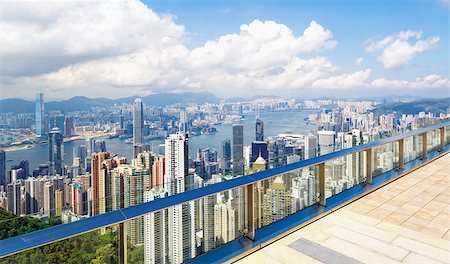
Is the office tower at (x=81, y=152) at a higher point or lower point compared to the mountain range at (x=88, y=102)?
lower

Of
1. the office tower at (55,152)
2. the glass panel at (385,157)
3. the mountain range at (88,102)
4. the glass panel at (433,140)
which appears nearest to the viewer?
the glass panel at (385,157)

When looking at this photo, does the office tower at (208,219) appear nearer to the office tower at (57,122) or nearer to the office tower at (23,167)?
the office tower at (23,167)

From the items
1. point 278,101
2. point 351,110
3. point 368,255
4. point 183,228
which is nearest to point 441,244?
point 368,255

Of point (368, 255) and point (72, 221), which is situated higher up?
point (72, 221)

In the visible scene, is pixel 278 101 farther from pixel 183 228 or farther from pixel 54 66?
pixel 54 66

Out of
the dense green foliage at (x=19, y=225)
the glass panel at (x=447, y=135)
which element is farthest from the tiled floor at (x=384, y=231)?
the glass panel at (x=447, y=135)

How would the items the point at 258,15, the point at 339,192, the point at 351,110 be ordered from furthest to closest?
the point at 258,15, the point at 351,110, the point at 339,192
